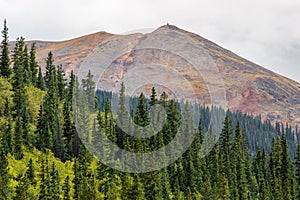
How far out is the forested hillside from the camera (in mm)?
111875

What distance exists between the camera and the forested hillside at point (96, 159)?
111875 millimetres

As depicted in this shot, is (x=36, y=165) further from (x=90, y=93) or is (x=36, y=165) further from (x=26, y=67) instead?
(x=26, y=67)

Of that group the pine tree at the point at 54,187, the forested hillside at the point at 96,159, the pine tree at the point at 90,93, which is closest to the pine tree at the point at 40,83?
the forested hillside at the point at 96,159

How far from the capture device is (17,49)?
527 feet

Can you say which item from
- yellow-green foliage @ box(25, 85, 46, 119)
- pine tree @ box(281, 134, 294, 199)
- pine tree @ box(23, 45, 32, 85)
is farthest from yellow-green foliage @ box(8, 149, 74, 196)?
pine tree @ box(281, 134, 294, 199)

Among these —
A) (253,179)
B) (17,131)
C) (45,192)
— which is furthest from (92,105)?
(45,192)

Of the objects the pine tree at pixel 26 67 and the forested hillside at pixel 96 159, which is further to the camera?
the pine tree at pixel 26 67

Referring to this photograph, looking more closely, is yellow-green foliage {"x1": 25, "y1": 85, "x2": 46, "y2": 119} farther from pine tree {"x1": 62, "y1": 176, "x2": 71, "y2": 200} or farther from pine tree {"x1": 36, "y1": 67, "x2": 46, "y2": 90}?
pine tree {"x1": 62, "y1": 176, "x2": 71, "y2": 200}

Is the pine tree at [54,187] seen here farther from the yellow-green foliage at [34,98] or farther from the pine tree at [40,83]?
the pine tree at [40,83]

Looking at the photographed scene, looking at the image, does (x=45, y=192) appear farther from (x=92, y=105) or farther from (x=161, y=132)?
(x=92, y=105)

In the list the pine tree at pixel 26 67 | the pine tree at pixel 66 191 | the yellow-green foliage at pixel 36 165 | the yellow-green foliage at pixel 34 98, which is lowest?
the pine tree at pixel 66 191

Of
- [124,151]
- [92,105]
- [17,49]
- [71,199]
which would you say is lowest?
[71,199]

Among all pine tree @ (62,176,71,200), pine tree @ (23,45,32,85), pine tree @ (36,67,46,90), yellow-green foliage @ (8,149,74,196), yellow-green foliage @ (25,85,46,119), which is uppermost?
pine tree @ (23,45,32,85)

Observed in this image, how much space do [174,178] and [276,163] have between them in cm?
3321
